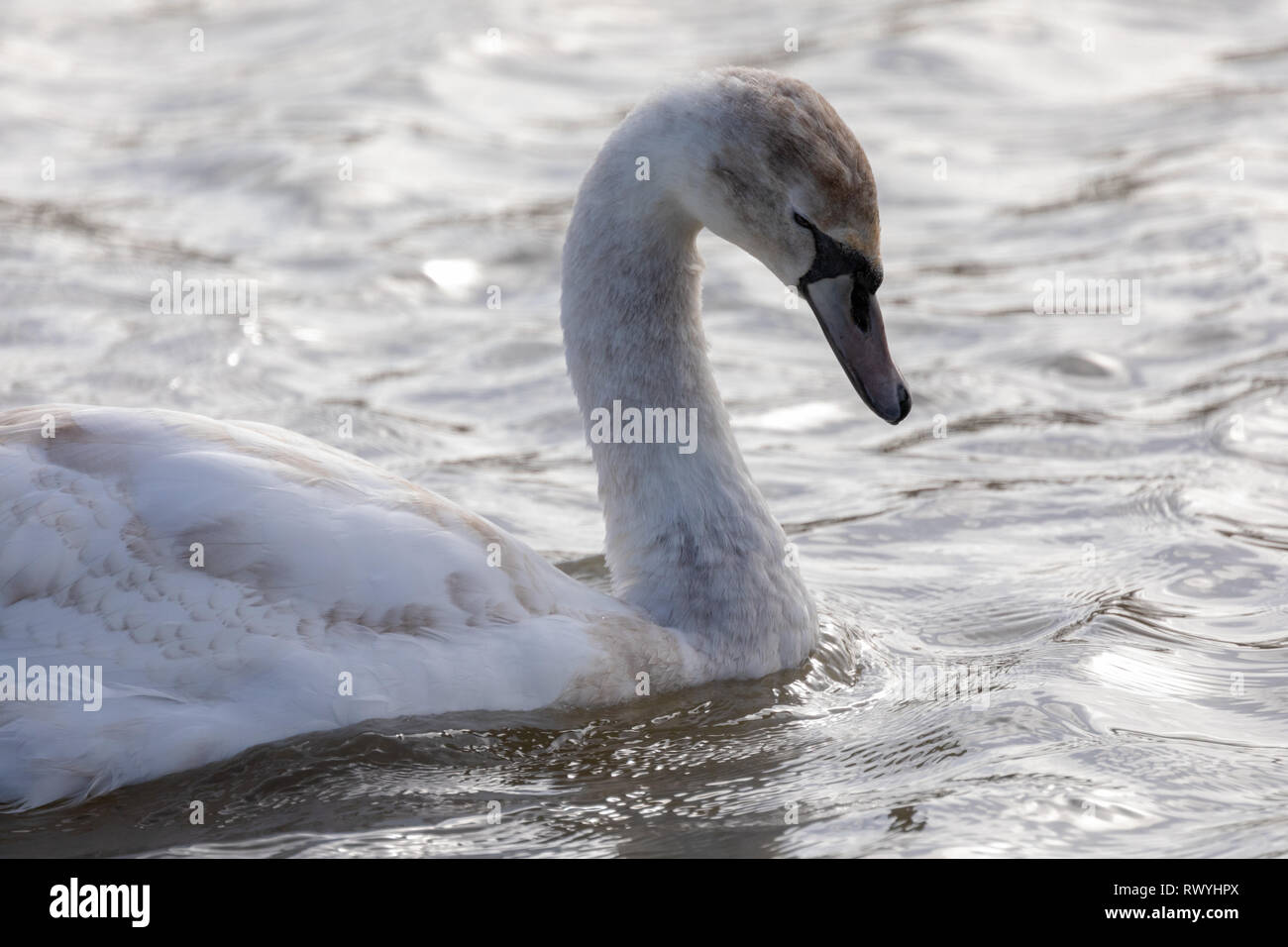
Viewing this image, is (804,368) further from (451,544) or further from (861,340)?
(451,544)

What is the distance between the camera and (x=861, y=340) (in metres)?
5.69

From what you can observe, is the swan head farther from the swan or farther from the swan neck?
the swan neck

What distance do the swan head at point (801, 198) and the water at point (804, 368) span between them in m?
1.06

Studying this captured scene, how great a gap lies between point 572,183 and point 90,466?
25.1 ft

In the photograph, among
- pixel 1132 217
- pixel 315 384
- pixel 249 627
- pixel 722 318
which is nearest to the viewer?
pixel 249 627

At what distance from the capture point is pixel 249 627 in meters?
4.97

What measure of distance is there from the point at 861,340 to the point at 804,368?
154 inches

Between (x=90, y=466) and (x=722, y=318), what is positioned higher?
(x=722, y=318)

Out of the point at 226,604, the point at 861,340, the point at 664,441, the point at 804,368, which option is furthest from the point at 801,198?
the point at 804,368

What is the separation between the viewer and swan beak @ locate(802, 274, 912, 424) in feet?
18.6

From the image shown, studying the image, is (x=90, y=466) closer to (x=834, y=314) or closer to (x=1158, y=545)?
(x=834, y=314)

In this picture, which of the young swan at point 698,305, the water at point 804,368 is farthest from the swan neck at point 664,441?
the water at point 804,368

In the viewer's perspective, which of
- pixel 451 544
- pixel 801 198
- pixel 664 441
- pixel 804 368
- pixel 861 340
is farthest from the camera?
pixel 804 368
